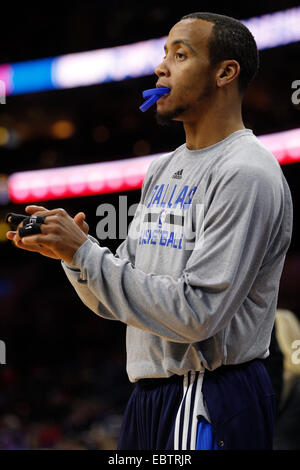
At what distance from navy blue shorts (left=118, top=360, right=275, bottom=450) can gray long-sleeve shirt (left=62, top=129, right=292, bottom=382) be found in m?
0.05

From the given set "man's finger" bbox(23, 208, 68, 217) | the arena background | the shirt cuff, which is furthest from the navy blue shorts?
the arena background

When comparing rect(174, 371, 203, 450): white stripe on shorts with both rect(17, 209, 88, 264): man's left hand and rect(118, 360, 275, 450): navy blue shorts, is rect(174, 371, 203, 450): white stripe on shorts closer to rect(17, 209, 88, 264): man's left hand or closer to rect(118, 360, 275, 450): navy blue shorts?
rect(118, 360, 275, 450): navy blue shorts

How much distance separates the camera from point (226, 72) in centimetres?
190

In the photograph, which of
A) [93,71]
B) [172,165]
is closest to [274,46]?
[93,71]

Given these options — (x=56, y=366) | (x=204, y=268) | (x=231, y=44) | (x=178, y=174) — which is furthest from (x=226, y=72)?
(x=56, y=366)

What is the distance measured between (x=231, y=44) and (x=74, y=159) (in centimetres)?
953

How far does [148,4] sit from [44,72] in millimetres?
2458

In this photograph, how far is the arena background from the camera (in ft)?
26.9

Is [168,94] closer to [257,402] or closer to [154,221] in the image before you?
[154,221]

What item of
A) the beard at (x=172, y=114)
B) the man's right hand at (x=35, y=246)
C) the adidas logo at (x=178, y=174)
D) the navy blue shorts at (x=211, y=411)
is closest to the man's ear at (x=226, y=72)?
the beard at (x=172, y=114)

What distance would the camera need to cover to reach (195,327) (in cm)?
159

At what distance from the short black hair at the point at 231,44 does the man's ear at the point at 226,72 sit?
2cm

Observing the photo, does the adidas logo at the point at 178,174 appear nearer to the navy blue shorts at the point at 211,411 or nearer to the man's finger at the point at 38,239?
the man's finger at the point at 38,239

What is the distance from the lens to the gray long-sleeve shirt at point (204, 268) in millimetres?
1621
